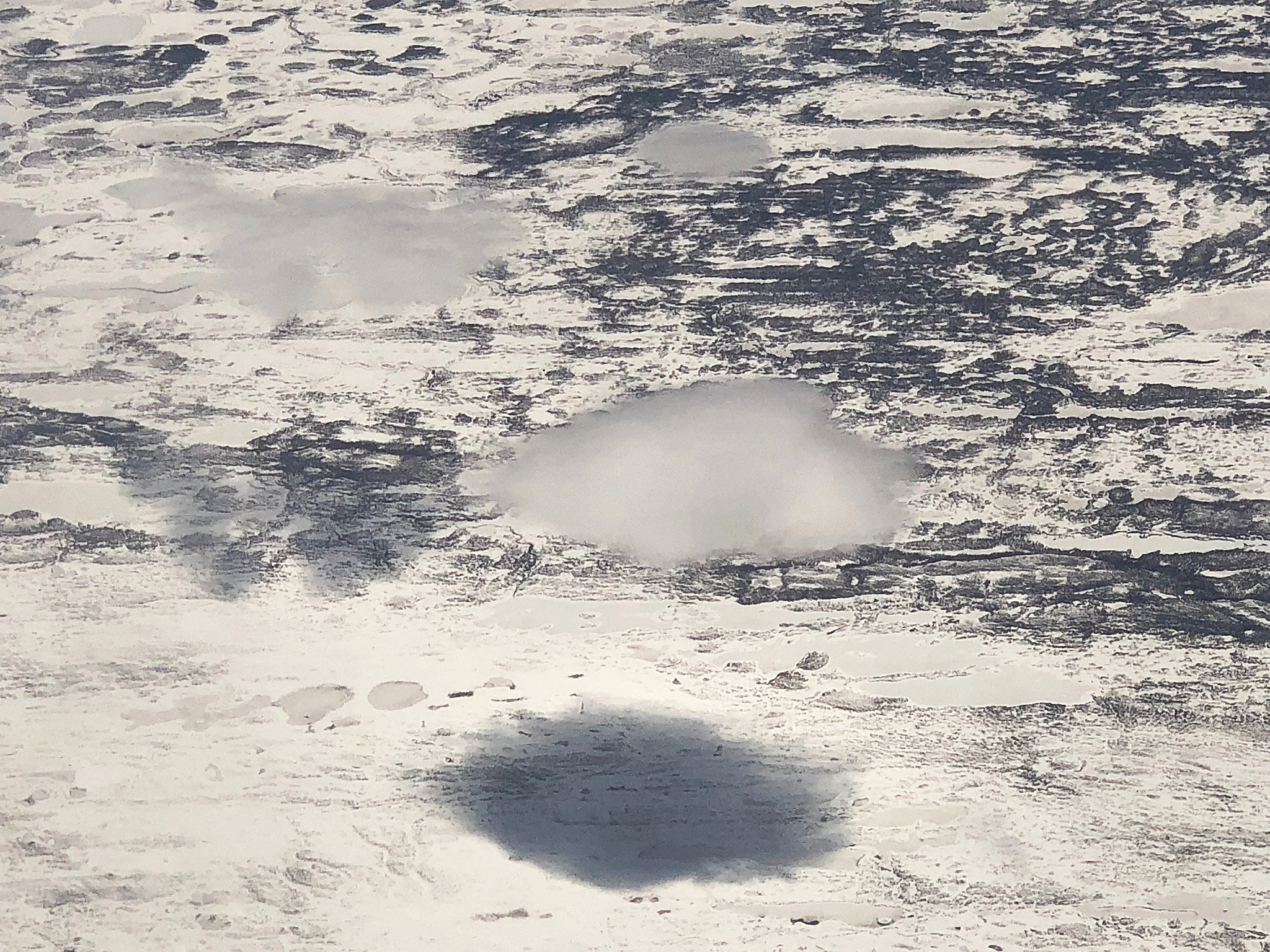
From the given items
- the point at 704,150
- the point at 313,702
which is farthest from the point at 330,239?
the point at 313,702

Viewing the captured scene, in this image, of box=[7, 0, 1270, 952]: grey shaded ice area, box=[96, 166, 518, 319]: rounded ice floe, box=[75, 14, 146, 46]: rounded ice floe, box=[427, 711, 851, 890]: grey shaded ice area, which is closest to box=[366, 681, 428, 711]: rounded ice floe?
box=[7, 0, 1270, 952]: grey shaded ice area

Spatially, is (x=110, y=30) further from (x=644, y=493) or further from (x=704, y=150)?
(x=644, y=493)

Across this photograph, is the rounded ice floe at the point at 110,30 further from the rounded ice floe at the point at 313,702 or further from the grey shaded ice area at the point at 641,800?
the grey shaded ice area at the point at 641,800

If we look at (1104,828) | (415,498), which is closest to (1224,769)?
(1104,828)

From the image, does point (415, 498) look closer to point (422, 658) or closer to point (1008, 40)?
point (422, 658)

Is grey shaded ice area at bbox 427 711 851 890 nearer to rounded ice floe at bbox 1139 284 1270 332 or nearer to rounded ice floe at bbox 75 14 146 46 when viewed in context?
rounded ice floe at bbox 1139 284 1270 332

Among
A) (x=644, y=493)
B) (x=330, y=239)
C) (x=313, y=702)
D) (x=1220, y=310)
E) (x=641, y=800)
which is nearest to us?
(x=641, y=800)

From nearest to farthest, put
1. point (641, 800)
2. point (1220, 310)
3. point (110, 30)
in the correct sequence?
point (641, 800)
point (1220, 310)
point (110, 30)
